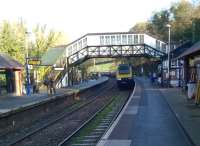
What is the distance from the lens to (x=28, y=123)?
24.2m

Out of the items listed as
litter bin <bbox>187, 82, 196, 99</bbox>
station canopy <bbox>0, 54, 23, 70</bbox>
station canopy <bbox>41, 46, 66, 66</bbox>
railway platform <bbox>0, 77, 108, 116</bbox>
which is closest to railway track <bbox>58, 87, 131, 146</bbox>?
railway platform <bbox>0, 77, 108, 116</bbox>

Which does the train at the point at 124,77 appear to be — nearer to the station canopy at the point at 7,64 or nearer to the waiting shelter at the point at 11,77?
the waiting shelter at the point at 11,77

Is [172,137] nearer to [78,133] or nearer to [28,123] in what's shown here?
[78,133]

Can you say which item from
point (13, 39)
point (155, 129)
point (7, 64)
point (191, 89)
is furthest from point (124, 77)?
point (155, 129)

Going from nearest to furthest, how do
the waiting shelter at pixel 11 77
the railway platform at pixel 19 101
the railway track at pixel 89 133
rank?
the railway track at pixel 89 133
the railway platform at pixel 19 101
the waiting shelter at pixel 11 77

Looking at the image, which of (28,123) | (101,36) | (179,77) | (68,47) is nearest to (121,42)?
(101,36)

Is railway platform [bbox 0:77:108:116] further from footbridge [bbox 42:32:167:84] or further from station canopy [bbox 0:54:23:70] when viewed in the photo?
footbridge [bbox 42:32:167:84]

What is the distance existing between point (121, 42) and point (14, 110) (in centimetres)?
4271

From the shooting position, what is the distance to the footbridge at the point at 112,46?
6556cm

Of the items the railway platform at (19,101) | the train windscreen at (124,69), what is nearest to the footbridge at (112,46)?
the train windscreen at (124,69)

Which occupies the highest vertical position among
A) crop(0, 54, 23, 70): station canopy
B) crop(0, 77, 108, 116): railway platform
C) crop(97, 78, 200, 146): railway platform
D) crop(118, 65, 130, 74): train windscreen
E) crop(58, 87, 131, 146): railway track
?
crop(0, 54, 23, 70): station canopy

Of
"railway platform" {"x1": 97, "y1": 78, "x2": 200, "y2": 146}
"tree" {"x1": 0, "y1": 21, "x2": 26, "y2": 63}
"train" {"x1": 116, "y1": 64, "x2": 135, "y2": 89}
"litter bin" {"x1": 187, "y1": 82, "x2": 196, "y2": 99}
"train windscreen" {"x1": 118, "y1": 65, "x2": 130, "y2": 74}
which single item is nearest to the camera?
"railway platform" {"x1": 97, "y1": 78, "x2": 200, "y2": 146}

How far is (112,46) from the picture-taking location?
6550 centimetres

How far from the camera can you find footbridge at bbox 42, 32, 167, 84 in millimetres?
65562
